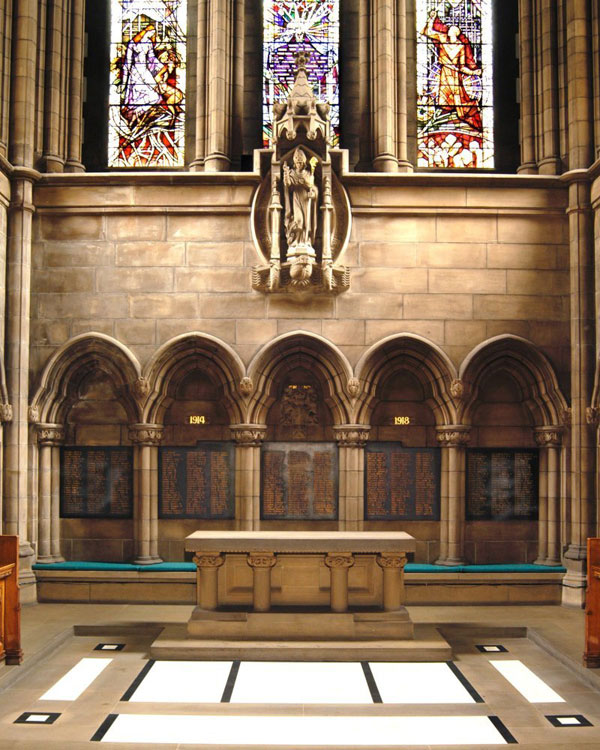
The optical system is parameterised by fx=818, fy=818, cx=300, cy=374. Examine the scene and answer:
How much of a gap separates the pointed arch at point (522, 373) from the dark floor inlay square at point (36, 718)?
21.2ft

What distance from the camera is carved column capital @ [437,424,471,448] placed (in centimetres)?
1102

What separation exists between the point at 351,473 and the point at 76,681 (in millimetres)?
4671

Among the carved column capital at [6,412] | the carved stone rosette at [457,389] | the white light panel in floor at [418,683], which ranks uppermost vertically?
the carved stone rosette at [457,389]

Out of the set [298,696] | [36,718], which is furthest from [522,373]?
[36,718]

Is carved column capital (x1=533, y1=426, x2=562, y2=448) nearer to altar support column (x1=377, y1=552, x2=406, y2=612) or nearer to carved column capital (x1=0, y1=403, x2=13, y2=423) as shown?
altar support column (x1=377, y1=552, x2=406, y2=612)

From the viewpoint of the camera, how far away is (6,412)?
1038 centimetres

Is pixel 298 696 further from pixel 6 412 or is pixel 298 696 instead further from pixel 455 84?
pixel 455 84

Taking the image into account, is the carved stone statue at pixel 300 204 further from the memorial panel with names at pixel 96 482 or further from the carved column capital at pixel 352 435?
the memorial panel with names at pixel 96 482

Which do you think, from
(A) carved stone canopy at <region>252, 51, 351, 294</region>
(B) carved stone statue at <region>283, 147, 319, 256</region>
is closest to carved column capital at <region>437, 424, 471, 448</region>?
(A) carved stone canopy at <region>252, 51, 351, 294</region>

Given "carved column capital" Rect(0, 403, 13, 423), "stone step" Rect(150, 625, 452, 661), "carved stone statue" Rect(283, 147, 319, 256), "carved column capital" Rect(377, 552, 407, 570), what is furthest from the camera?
"carved stone statue" Rect(283, 147, 319, 256)

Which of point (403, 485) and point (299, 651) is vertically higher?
point (403, 485)

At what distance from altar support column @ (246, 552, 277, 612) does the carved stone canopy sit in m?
3.81

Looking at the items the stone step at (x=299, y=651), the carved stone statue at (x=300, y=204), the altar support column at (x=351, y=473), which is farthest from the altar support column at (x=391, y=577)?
the carved stone statue at (x=300, y=204)

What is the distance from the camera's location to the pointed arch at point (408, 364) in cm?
1100
